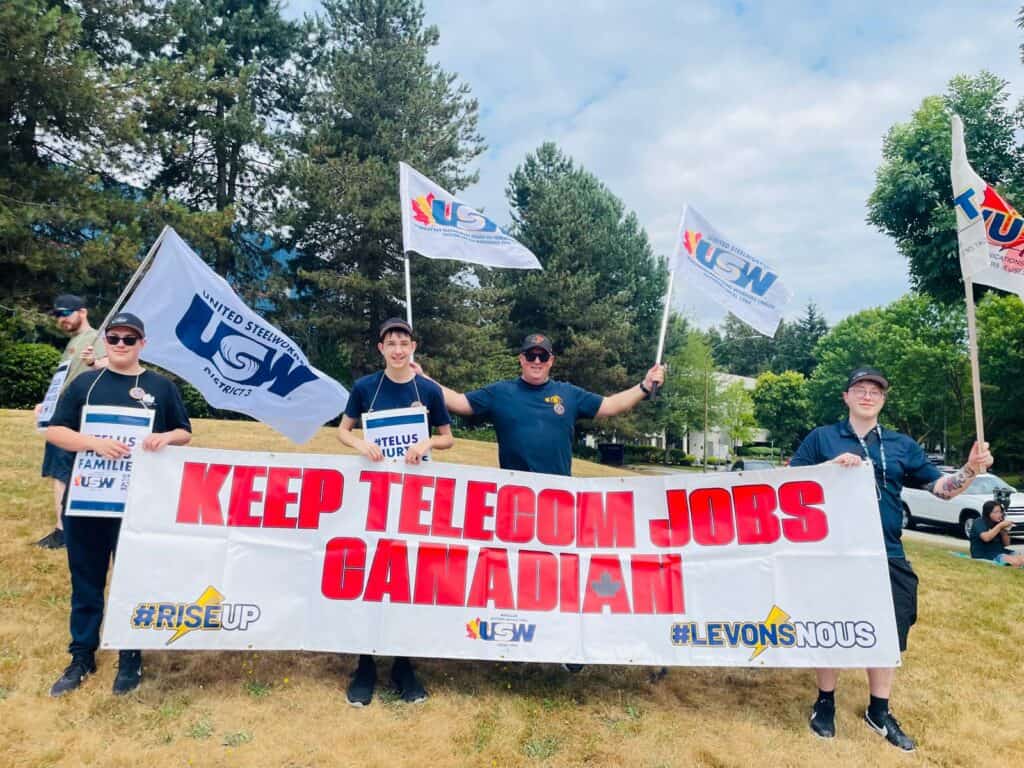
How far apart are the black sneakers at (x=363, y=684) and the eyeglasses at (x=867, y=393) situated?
351 cm

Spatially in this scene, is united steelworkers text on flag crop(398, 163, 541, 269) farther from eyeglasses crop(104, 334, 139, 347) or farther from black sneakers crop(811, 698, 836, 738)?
black sneakers crop(811, 698, 836, 738)

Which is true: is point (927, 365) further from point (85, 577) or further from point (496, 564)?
point (85, 577)

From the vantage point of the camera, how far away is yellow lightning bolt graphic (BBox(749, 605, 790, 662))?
13.7 feet

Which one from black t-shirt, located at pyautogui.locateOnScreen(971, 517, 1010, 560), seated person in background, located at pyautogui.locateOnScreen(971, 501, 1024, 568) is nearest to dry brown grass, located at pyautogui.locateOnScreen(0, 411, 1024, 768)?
seated person in background, located at pyautogui.locateOnScreen(971, 501, 1024, 568)

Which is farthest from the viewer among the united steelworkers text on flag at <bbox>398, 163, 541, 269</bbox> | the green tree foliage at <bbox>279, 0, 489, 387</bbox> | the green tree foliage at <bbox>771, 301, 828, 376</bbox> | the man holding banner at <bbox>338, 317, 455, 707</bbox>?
the green tree foliage at <bbox>771, 301, 828, 376</bbox>

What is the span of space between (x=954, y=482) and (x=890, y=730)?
5.10 feet

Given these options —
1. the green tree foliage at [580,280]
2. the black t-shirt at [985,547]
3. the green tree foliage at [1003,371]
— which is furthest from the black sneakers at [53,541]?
the green tree foliage at [1003,371]

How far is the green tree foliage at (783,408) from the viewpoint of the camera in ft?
220

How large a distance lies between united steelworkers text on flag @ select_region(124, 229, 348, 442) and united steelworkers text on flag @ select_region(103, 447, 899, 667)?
937 mm

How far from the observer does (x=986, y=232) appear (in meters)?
4.72

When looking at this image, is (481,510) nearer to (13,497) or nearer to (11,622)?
(11,622)

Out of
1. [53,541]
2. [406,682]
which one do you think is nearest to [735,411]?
[53,541]

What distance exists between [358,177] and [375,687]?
2175 cm

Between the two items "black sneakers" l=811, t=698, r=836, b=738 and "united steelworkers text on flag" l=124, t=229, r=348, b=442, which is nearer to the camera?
"black sneakers" l=811, t=698, r=836, b=738
